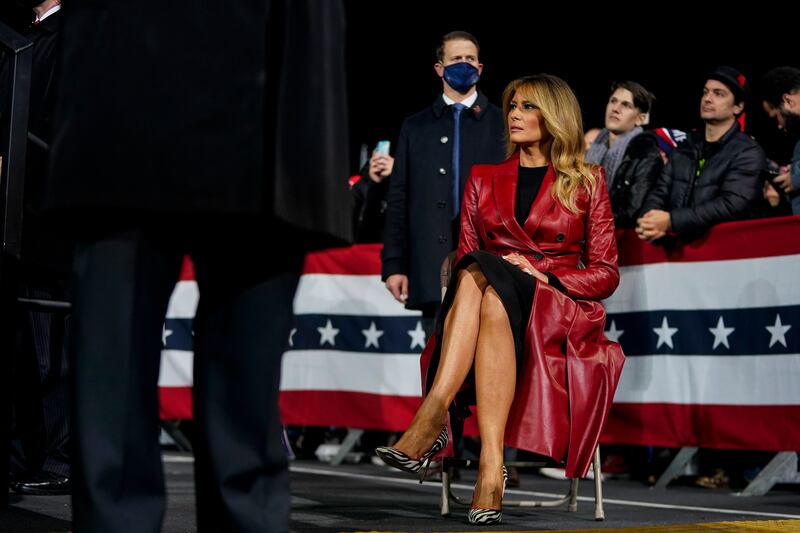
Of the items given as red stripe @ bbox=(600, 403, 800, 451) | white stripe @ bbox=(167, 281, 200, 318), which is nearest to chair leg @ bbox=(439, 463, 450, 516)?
red stripe @ bbox=(600, 403, 800, 451)

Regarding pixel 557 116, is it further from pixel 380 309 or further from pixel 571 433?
pixel 380 309

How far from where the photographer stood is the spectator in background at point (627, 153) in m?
6.04

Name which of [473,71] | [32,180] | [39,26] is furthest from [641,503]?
[39,26]

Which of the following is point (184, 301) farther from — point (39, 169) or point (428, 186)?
point (39, 169)

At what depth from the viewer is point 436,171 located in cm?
552

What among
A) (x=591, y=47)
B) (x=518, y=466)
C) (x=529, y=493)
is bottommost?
(x=529, y=493)

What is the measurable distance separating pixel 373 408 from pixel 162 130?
5.19 meters

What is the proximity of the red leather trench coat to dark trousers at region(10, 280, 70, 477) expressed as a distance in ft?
4.58

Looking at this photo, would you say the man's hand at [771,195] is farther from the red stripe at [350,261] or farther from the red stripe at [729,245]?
the red stripe at [350,261]

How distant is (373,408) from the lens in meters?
6.96

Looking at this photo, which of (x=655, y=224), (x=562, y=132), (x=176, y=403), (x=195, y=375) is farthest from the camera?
(x=176, y=403)

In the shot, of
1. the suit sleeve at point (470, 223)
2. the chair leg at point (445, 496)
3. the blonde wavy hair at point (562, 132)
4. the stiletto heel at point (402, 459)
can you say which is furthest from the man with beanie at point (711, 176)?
the stiletto heel at point (402, 459)

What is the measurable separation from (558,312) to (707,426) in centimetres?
188

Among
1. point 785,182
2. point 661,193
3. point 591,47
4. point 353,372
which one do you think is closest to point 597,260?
point 661,193
